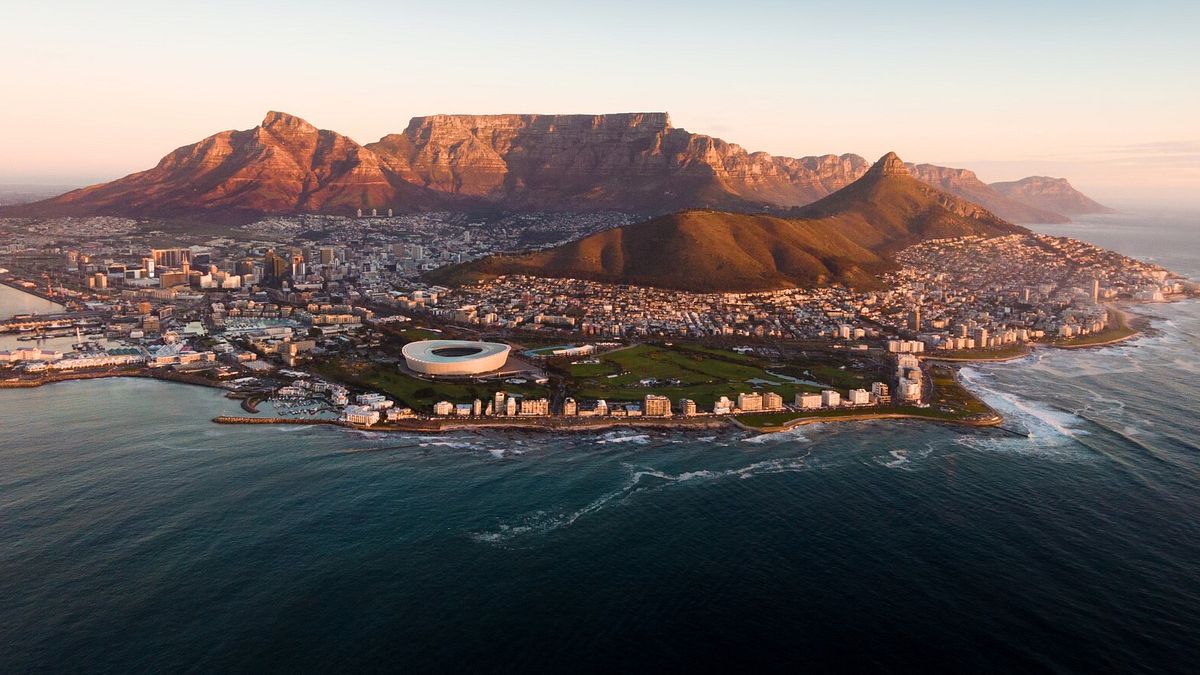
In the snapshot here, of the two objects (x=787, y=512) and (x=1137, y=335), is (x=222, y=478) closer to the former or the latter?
(x=787, y=512)

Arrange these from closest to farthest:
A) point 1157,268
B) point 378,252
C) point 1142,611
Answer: point 1142,611, point 1157,268, point 378,252

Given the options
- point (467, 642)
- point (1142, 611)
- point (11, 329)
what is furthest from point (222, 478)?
point (11, 329)

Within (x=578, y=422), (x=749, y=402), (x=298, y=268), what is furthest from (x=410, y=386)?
(x=298, y=268)

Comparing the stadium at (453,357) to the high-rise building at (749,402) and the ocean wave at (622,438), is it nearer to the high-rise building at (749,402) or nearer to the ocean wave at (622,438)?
the ocean wave at (622,438)

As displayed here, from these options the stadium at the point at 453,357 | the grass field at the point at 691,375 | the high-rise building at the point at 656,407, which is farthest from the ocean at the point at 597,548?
the stadium at the point at 453,357

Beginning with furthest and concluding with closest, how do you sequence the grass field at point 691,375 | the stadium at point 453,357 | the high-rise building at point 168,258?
the high-rise building at point 168,258 → the stadium at point 453,357 → the grass field at point 691,375
